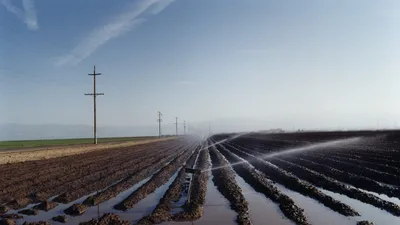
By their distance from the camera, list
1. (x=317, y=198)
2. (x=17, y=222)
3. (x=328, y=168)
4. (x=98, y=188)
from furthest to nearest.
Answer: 1. (x=328, y=168)
2. (x=98, y=188)
3. (x=317, y=198)
4. (x=17, y=222)

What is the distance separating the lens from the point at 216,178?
19.4 metres

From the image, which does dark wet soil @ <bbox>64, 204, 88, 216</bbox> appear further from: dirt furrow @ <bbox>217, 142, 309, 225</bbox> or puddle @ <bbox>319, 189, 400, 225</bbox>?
puddle @ <bbox>319, 189, 400, 225</bbox>

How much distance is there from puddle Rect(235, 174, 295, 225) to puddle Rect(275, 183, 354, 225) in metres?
0.81

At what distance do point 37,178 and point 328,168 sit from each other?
16107mm

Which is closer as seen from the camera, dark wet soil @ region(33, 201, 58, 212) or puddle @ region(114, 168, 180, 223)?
puddle @ region(114, 168, 180, 223)

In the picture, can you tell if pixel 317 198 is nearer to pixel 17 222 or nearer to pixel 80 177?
pixel 17 222

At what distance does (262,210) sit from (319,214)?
1.74m

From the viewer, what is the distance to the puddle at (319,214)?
10180 millimetres

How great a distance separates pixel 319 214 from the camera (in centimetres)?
1102

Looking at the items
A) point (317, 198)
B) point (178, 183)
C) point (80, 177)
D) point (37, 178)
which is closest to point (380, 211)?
point (317, 198)

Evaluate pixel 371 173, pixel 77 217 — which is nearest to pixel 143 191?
pixel 77 217

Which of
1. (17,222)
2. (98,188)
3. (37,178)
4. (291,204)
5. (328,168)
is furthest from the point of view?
A: (328,168)

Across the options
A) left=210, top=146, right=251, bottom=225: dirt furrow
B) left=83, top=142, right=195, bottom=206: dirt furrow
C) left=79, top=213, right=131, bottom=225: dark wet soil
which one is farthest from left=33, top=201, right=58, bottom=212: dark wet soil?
left=210, top=146, right=251, bottom=225: dirt furrow

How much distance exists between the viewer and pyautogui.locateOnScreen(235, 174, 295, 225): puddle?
33.9 feet
